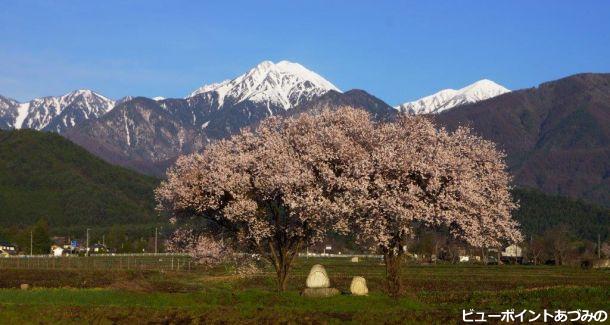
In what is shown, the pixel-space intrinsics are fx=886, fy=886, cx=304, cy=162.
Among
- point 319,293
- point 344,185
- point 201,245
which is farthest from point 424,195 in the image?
point 201,245

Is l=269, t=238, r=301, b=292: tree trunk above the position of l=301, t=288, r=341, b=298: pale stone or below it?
above

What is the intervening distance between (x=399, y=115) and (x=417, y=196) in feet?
33.3

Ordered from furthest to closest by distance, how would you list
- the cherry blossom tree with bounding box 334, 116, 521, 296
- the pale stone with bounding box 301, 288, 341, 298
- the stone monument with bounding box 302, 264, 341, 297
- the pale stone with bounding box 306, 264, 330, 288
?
1. the pale stone with bounding box 306, 264, 330, 288
2. the stone monument with bounding box 302, 264, 341, 297
3. the pale stone with bounding box 301, 288, 341, 298
4. the cherry blossom tree with bounding box 334, 116, 521, 296

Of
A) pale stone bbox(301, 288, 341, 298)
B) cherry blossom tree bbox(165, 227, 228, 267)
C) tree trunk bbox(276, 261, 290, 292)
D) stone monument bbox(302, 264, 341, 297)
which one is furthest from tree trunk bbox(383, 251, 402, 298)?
cherry blossom tree bbox(165, 227, 228, 267)

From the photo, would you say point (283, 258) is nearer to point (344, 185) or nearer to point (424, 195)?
point (344, 185)

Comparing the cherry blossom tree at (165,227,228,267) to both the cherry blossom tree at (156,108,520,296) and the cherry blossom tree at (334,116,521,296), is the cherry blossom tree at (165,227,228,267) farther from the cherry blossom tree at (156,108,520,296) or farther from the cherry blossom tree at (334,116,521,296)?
the cherry blossom tree at (334,116,521,296)

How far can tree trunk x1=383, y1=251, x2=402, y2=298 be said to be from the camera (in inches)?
2172

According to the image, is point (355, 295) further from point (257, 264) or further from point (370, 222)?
point (257, 264)

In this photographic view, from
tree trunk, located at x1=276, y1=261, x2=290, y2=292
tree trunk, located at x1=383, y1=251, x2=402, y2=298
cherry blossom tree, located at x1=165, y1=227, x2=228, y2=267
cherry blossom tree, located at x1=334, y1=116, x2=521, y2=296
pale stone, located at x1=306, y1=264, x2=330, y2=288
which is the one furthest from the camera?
cherry blossom tree, located at x1=165, y1=227, x2=228, y2=267

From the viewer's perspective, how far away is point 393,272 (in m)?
55.4

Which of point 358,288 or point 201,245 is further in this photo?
point 201,245

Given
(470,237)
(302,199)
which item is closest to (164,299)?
(302,199)

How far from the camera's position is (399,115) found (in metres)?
61.5

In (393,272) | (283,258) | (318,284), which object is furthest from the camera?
(283,258)
